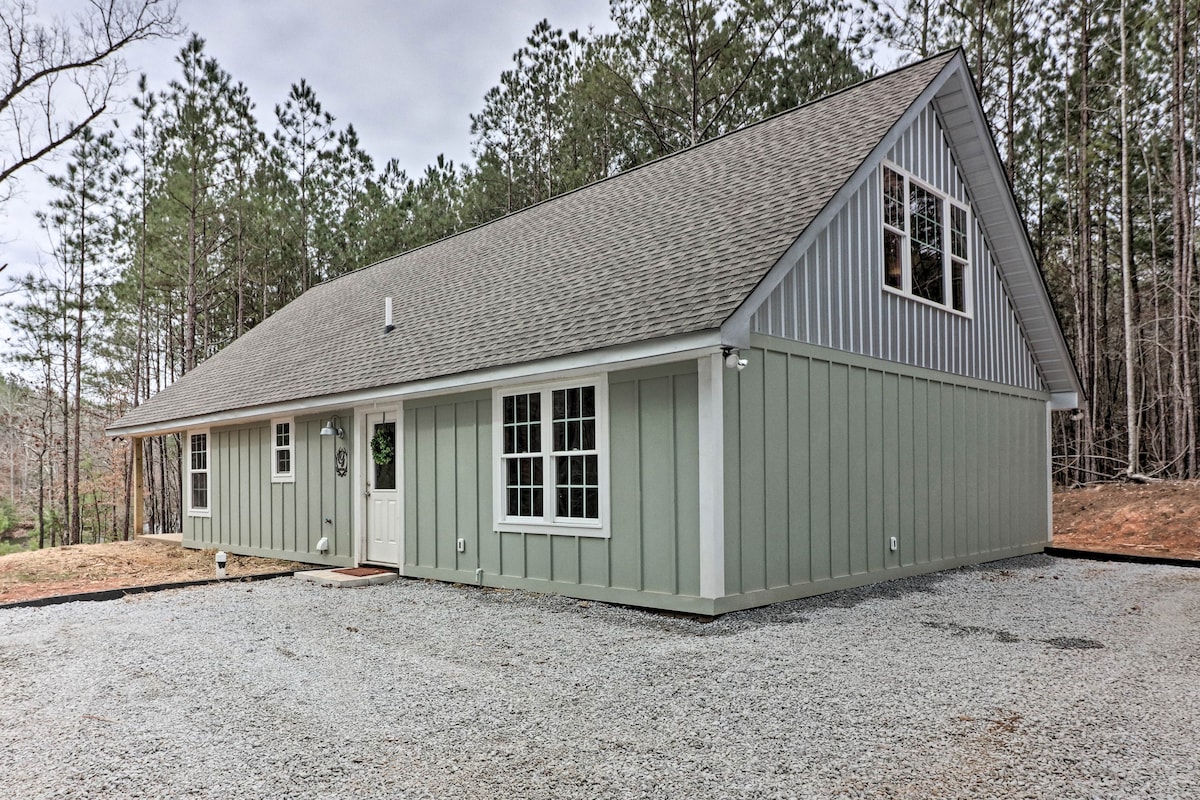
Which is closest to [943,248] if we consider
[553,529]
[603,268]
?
[603,268]

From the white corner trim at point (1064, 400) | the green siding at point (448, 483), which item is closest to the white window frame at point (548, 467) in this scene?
the green siding at point (448, 483)

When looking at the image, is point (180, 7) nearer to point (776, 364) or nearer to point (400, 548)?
point (400, 548)

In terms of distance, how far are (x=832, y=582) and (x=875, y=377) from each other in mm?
2094

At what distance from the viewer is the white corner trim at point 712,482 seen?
245 inches

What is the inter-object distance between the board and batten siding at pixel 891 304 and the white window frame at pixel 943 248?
5 centimetres

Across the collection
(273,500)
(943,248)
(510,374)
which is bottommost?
(273,500)

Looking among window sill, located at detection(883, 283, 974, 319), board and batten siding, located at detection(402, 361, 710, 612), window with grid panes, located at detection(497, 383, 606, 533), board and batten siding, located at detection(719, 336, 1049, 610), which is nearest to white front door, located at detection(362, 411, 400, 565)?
board and batten siding, located at detection(402, 361, 710, 612)

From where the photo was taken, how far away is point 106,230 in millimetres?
21109

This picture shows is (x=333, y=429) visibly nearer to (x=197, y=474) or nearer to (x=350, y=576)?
(x=350, y=576)

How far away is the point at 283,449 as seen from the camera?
37.2 feet

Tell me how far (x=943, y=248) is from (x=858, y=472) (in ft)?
10.0

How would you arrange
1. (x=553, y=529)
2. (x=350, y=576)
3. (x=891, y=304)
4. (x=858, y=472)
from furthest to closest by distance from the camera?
1. (x=350, y=576)
2. (x=891, y=304)
3. (x=858, y=472)
4. (x=553, y=529)

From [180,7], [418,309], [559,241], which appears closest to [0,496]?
[180,7]

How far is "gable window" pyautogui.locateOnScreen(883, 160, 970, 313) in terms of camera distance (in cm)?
838
